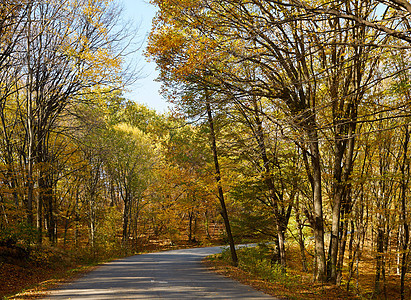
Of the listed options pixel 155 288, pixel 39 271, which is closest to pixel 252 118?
pixel 155 288

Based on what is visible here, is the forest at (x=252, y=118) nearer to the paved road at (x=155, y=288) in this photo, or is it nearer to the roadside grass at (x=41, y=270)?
the roadside grass at (x=41, y=270)

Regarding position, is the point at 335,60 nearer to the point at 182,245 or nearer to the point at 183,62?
the point at 183,62

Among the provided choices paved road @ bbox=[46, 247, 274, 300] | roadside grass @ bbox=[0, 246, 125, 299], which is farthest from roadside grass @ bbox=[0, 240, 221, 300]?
paved road @ bbox=[46, 247, 274, 300]

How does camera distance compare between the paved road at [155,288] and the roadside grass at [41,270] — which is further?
the roadside grass at [41,270]

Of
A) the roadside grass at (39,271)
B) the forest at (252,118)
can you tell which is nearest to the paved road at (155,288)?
the roadside grass at (39,271)

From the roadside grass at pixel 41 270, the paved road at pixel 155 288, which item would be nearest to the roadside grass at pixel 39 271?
the roadside grass at pixel 41 270

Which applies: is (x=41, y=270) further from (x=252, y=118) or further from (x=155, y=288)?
(x=252, y=118)

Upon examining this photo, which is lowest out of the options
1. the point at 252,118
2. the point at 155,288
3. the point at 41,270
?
the point at 41,270

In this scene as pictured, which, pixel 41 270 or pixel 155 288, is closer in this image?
pixel 155 288

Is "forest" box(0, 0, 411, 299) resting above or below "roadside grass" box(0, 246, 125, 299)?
above

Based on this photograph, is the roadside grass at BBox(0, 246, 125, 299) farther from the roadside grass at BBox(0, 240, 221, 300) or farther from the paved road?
the paved road

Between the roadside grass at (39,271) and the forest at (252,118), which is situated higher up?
the forest at (252,118)

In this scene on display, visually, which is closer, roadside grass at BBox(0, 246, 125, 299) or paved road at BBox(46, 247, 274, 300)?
paved road at BBox(46, 247, 274, 300)

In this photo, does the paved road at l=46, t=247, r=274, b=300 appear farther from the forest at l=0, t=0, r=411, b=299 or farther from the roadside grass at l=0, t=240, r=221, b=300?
the forest at l=0, t=0, r=411, b=299
